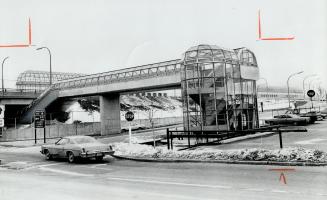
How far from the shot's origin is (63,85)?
48125 millimetres

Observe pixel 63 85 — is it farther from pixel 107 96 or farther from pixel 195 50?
pixel 195 50

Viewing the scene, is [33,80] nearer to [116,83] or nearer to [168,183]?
[116,83]

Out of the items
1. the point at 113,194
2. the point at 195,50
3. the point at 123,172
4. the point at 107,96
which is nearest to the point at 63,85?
the point at 107,96

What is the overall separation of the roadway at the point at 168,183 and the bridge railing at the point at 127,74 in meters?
20.8

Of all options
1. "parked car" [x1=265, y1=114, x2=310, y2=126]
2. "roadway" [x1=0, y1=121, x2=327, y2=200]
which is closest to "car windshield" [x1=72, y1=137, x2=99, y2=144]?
"roadway" [x1=0, y1=121, x2=327, y2=200]

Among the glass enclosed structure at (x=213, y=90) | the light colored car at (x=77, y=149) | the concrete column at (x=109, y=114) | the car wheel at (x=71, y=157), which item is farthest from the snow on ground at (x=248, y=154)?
the concrete column at (x=109, y=114)

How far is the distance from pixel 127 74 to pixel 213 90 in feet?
50.9

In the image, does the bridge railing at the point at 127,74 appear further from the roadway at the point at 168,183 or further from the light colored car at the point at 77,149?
the roadway at the point at 168,183

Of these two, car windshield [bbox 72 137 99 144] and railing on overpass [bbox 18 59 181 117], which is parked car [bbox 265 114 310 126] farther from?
car windshield [bbox 72 137 99 144]

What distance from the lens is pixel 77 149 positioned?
17203mm

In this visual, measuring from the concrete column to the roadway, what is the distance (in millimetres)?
28614

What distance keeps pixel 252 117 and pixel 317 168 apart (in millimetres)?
19101

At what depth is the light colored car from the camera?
1695 cm

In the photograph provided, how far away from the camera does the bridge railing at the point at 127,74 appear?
115 ft
